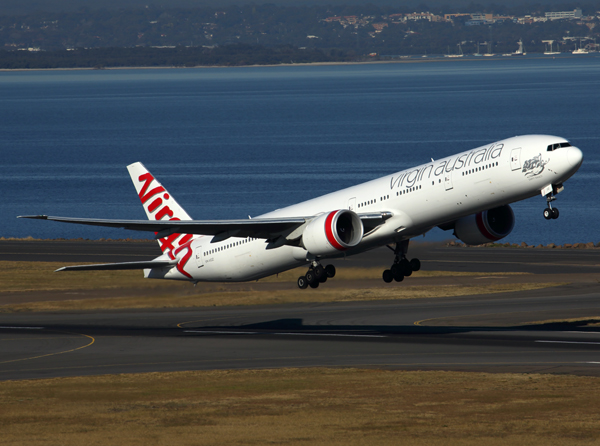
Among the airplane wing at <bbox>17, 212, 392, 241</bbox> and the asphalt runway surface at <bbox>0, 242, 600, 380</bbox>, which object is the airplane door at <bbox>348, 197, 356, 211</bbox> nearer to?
the airplane wing at <bbox>17, 212, 392, 241</bbox>

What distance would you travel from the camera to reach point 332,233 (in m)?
47.8

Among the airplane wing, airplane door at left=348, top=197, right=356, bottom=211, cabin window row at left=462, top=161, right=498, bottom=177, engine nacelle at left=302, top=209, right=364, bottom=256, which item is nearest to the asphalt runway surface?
engine nacelle at left=302, top=209, right=364, bottom=256

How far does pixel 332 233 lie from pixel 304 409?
46.3 feet

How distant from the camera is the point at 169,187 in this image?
165125mm

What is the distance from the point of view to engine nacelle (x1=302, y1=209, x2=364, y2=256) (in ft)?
157

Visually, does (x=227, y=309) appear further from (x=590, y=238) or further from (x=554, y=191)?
(x=590, y=238)

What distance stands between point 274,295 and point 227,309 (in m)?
5.13

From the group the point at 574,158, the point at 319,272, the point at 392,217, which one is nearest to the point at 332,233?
the point at 392,217

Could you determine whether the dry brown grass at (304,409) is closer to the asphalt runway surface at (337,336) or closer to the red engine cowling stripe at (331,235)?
the asphalt runway surface at (337,336)

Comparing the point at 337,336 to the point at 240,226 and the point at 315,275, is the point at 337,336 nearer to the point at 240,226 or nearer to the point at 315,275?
the point at 315,275

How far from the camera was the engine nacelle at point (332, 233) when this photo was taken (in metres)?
47.9

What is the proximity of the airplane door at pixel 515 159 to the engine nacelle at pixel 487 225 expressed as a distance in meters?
8.15

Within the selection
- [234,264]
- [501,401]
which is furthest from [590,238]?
[501,401]

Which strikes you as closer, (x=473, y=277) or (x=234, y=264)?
(x=234, y=264)
